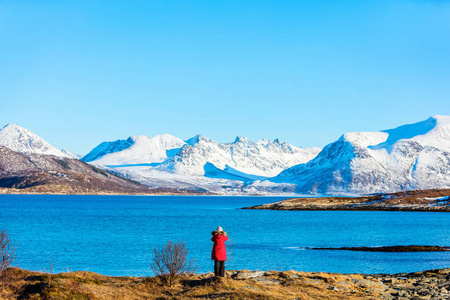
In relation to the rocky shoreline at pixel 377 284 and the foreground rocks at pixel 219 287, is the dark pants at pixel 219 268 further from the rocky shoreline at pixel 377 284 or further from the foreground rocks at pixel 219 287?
the rocky shoreline at pixel 377 284

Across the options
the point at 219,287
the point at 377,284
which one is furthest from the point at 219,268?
the point at 377,284

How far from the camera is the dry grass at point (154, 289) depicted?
21125 mm

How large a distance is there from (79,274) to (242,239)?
43.7 metres

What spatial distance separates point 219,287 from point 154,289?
3046 mm

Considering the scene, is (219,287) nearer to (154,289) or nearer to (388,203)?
(154,289)

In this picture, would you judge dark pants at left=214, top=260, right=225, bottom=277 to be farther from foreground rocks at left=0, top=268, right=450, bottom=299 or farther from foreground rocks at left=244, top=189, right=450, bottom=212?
foreground rocks at left=244, top=189, right=450, bottom=212

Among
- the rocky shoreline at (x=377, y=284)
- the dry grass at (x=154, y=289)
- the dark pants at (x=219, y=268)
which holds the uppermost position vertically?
the dark pants at (x=219, y=268)

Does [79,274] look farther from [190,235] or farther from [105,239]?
[190,235]

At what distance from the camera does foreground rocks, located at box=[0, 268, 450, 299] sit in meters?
21.4

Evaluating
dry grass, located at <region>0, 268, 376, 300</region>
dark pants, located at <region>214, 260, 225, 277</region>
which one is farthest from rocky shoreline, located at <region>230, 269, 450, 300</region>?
dark pants, located at <region>214, 260, 225, 277</region>

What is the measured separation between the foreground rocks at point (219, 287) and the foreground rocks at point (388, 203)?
124251 millimetres

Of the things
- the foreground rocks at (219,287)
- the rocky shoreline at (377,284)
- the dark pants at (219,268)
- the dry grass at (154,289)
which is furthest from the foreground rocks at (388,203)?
the dark pants at (219,268)

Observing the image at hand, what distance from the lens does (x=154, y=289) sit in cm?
2347

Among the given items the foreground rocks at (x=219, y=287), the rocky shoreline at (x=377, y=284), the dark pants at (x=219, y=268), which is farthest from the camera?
the rocky shoreline at (x=377, y=284)
